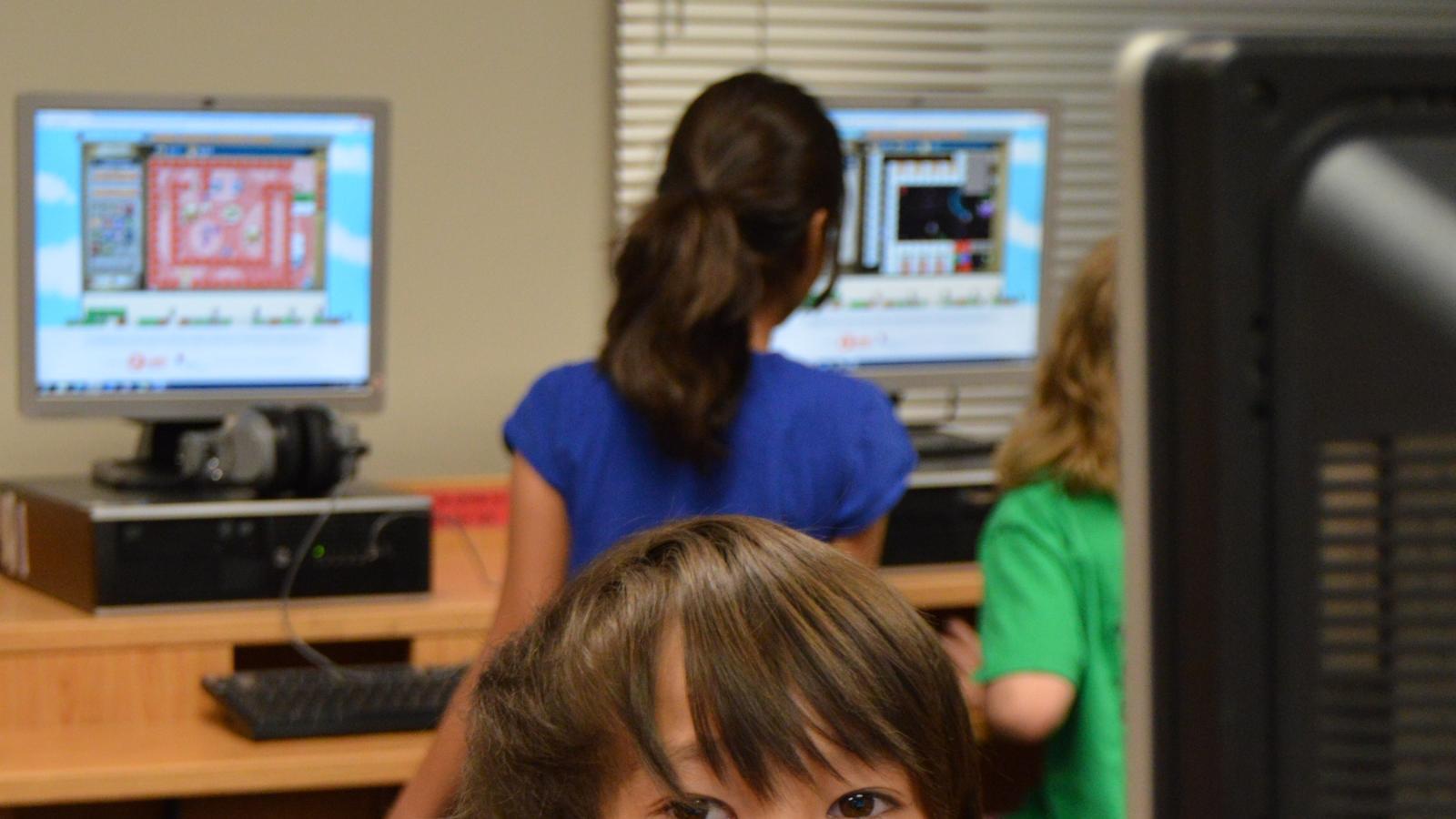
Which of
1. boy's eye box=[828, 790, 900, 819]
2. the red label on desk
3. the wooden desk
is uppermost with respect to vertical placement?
boy's eye box=[828, 790, 900, 819]

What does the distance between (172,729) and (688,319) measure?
812mm

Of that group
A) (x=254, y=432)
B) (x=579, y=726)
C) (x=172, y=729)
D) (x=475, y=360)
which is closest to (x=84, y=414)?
(x=254, y=432)

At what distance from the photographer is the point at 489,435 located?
3.03m

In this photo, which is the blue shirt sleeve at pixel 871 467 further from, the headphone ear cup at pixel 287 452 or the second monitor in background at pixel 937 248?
the second monitor in background at pixel 937 248

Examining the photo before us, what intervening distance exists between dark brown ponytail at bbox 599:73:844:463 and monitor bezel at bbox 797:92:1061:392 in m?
0.87

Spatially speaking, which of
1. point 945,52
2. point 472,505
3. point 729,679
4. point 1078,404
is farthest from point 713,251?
point 945,52

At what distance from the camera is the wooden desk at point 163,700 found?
6.30ft

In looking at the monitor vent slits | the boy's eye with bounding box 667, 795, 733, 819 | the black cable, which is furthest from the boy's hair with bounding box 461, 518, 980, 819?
the black cable

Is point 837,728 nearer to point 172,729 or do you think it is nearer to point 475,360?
point 172,729

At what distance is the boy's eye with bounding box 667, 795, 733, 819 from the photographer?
2.97ft

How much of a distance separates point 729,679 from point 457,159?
215cm

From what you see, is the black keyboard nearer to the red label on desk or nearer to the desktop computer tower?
the desktop computer tower

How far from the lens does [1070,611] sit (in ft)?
6.15

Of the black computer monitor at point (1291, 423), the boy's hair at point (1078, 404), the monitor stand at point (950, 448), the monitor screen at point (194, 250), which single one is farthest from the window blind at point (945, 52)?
the black computer monitor at point (1291, 423)
